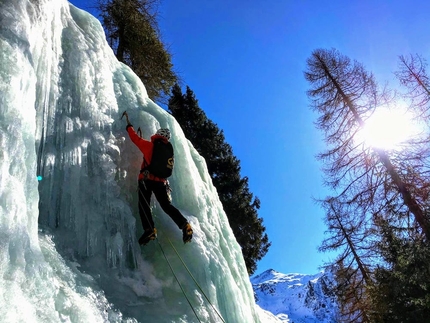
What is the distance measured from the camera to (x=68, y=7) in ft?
20.2

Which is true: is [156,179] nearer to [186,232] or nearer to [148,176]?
[148,176]

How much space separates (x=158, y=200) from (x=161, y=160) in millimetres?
549

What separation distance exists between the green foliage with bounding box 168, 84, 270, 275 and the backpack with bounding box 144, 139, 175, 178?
30.6 feet

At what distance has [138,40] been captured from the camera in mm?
11883

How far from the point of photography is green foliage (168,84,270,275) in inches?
566

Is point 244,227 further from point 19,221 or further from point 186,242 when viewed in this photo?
point 19,221

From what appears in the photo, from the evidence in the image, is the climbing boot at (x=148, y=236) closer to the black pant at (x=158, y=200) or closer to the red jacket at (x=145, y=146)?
the black pant at (x=158, y=200)

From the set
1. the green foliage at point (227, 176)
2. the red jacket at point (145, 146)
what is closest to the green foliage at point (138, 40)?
the green foliage at point (227, 176)

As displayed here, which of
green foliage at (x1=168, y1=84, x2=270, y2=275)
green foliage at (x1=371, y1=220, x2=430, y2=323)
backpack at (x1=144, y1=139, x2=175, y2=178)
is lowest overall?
green foliage at (x1=371, y1=220, x2=430, y2=323)

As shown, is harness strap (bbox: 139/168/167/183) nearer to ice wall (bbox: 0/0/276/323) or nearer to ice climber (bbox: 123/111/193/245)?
ice climber (bbox: 123/111/193/245)

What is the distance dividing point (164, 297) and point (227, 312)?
918 mm

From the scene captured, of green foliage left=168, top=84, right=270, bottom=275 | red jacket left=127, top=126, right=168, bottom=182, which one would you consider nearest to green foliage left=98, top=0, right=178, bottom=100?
green foliage left=168, top=84, right=270, bottom=275

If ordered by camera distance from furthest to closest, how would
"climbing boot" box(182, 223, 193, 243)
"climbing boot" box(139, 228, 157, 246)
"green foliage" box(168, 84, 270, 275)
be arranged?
"green foliage" box(168, 84, 270, 275) → "climbing boot" box(182, 223, 193, 243) → "climbing boot" box(139, 228, 157, 246)

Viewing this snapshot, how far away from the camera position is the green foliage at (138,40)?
38.7ft
